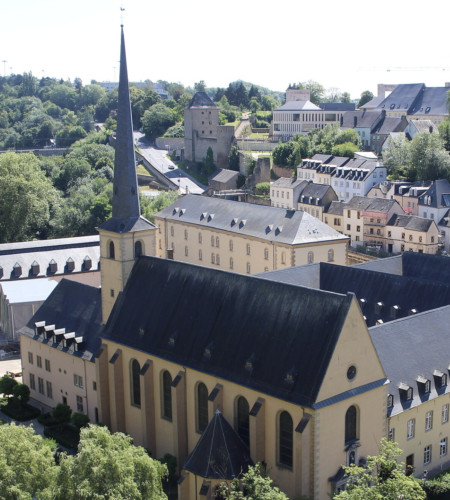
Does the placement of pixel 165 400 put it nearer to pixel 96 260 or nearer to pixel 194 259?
pixel 96 260

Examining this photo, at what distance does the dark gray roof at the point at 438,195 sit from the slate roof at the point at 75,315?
59.2 metres

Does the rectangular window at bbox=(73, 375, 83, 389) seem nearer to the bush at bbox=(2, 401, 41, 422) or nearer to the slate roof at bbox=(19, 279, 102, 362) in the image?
the slate roof at bbox=(19, 279, 102, 362)

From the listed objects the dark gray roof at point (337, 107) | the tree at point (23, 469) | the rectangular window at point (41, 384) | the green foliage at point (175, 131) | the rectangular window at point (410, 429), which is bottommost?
the rectangular window at point (41, 384)

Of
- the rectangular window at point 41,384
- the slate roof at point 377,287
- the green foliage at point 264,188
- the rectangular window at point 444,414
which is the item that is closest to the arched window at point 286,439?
the rectangular window at point 444,414

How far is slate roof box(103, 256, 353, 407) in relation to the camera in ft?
122

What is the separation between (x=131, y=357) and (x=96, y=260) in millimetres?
38072

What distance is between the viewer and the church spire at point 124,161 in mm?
50500

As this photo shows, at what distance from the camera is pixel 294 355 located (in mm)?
37938

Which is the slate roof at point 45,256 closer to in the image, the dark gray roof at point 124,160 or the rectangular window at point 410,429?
the dark gray roof at point 124,160

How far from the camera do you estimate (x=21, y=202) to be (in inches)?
4493

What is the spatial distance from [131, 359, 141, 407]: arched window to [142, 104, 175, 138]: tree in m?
142

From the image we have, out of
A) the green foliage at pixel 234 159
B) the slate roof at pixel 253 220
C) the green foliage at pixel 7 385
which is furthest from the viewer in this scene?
the green foliage at pixel 234 159

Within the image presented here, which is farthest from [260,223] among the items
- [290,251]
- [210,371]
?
[210,371]

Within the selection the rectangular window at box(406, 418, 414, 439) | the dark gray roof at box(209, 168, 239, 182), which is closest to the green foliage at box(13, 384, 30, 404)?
the rectangular window at box(406, 418, 414, 439)
